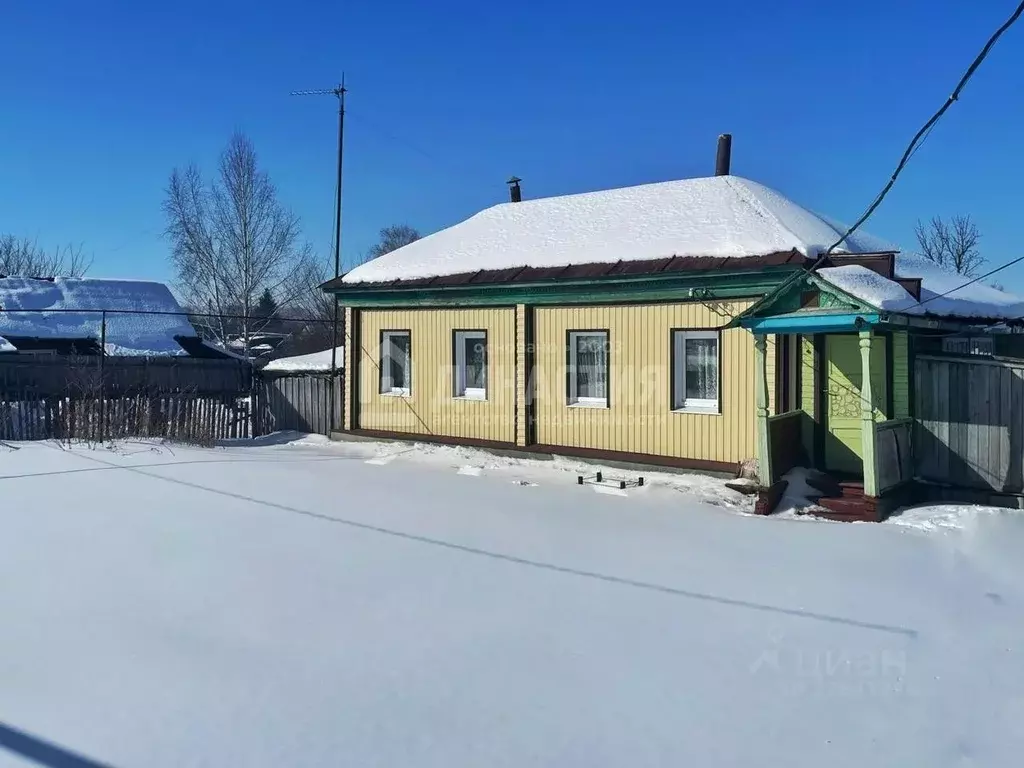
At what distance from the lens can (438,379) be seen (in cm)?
1454

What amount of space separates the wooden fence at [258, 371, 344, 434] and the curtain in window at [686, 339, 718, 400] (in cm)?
788

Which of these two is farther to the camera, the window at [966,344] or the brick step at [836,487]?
the window at [966,344]

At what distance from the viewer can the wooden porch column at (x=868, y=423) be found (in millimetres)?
8609

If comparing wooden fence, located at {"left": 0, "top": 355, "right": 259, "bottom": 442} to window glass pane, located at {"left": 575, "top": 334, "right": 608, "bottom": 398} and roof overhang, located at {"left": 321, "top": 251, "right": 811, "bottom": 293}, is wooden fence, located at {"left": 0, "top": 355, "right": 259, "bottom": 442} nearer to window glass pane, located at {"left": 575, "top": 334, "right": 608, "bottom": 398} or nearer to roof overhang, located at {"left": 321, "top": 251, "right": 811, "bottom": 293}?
roof overhang, located at {"left": 321, "top": 251, "right": 811, "bottom": 293}

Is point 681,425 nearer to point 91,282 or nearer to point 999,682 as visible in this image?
point 999,682

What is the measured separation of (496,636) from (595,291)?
8.06 m

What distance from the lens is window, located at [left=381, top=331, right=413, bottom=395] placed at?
50.3ft

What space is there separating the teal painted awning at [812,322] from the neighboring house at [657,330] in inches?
1.0

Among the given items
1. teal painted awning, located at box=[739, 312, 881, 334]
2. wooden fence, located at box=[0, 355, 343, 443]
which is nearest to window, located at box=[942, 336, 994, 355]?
teal painted awning, located at box=[739, 312, 881, 334]

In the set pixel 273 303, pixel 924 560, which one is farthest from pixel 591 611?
pixel 273 303

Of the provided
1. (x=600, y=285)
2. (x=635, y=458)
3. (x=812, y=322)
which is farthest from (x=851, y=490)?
(x=600, y=285)

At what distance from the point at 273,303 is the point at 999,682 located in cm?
5074

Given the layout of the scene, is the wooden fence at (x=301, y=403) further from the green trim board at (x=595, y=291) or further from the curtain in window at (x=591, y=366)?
the curtain in window at (x=591, y=366)

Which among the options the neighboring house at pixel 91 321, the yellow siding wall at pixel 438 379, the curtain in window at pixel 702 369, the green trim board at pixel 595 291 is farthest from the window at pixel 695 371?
the neighboring house at pixel 91 321
